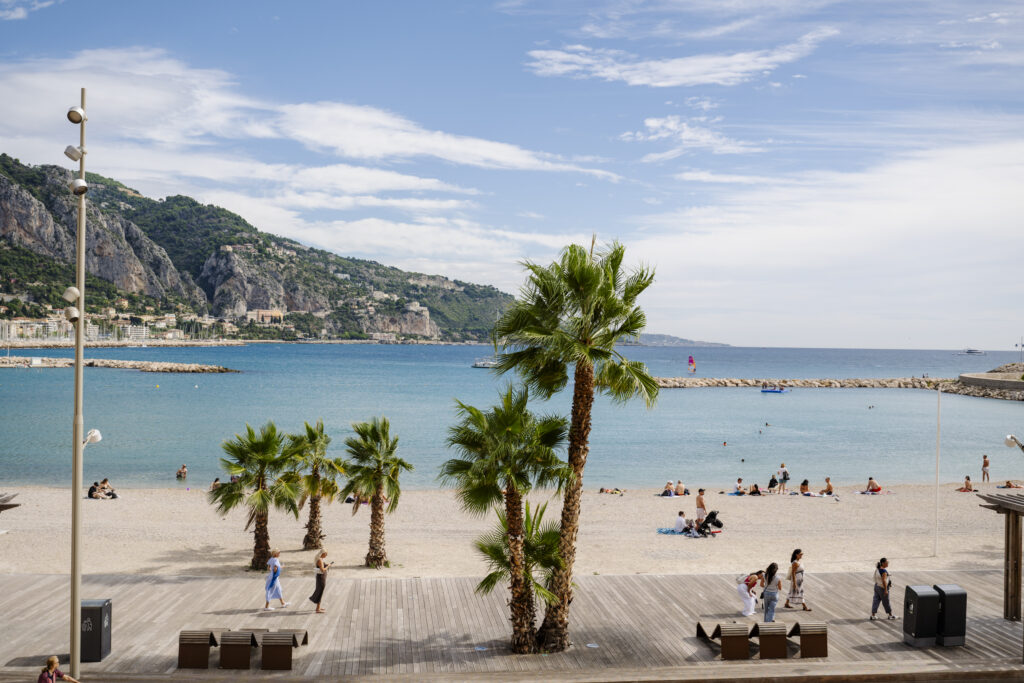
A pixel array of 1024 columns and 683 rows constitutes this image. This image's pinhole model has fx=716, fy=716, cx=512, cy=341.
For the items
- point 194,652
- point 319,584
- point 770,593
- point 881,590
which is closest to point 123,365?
point 319,584

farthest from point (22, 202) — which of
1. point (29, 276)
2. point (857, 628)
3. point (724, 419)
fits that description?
point (857, 628)

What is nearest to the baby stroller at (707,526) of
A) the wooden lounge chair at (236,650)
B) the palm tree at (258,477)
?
the palm tree at (258,477)

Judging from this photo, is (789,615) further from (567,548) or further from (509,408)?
(509,408)

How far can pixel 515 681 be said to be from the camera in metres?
9.27

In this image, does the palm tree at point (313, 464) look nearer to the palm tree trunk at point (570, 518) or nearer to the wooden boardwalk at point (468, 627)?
the wooden boardwalk at point (468, 627)

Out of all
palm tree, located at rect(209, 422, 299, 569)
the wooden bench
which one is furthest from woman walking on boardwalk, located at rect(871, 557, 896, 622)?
palm tree, located at rect(209, 422, 299, 569)

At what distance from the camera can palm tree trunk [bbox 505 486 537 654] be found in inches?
416

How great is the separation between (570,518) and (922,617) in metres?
5.60

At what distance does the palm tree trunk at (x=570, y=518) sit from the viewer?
1064 cm

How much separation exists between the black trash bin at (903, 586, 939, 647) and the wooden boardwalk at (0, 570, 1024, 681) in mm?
222

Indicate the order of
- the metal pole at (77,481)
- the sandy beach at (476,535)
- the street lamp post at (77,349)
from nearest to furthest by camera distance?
the street lamp post at (77,349), the metal pole at (77,481), the sandy beach at (476,535)

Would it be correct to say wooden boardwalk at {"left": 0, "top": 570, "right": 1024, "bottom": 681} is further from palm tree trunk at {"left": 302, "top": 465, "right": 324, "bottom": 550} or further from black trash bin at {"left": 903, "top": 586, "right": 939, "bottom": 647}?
palm tree trunk at {"left": 302, "top": 465, "right": 324, "bottom": 550}

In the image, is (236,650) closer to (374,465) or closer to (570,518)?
(570,518)

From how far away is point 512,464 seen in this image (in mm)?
10188
